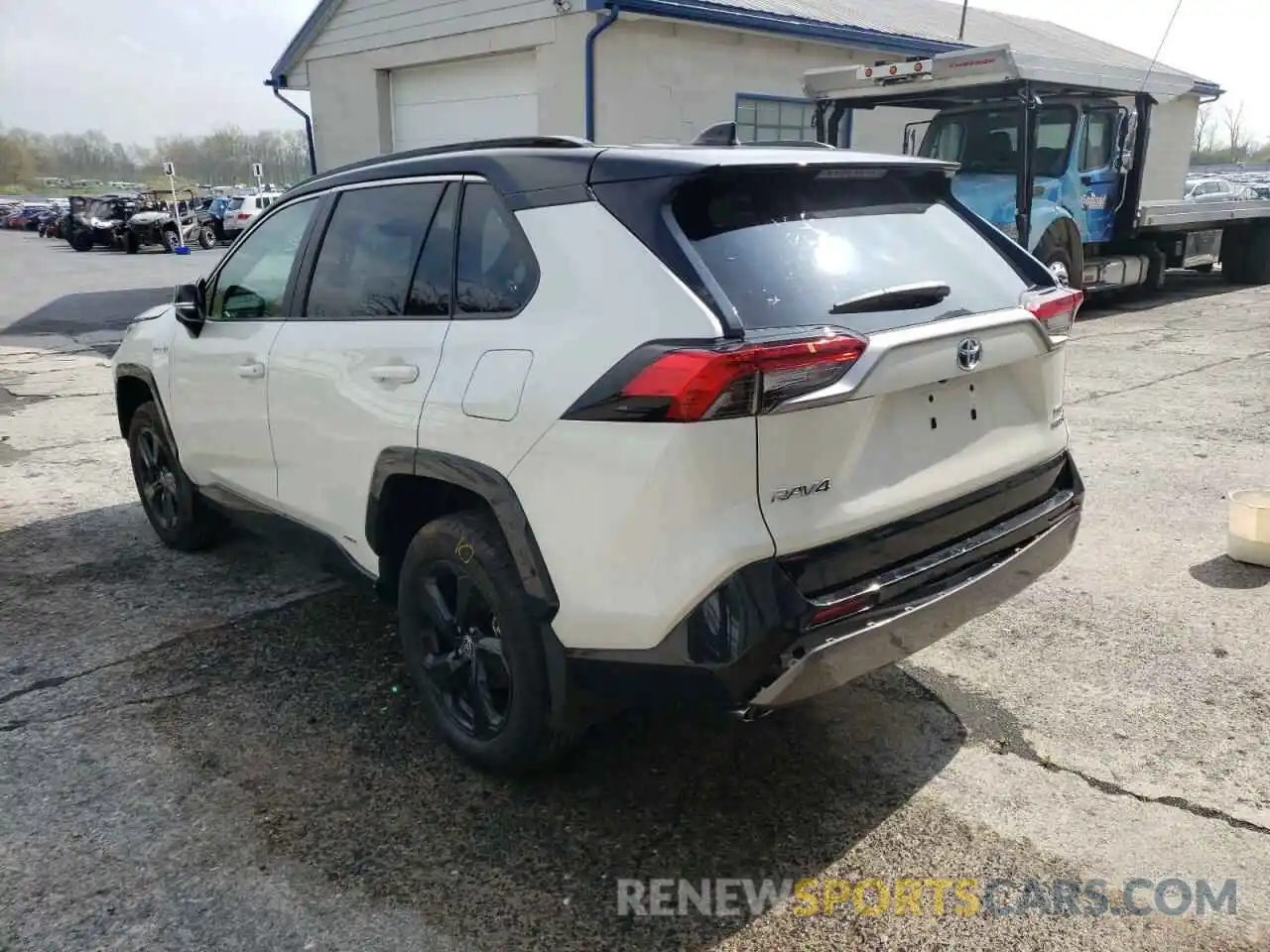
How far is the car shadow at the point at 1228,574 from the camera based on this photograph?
435 centimetres

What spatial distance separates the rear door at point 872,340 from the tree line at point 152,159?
76138 millimetres

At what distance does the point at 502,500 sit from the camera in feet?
8.79

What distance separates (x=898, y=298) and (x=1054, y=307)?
74 cm

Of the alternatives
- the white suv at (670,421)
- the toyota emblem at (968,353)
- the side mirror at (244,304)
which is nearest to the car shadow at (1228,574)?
the white suv at (670,421)

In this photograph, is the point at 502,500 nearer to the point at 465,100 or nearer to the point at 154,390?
the point at 154,390

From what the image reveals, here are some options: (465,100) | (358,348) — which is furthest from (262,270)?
(465,100)

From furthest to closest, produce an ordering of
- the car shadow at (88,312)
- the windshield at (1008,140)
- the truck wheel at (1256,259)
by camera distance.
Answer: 1. the truck wheel at (1256,259)
2. the car shadow at (88,312)
3. the windshield at (1008,140)

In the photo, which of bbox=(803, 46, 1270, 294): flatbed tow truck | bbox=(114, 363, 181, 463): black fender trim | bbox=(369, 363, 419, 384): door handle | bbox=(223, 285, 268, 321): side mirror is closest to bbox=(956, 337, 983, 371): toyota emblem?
bbox=(369, 363, 419, 384): door handle

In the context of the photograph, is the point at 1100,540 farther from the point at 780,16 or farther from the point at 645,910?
the point at 780,16

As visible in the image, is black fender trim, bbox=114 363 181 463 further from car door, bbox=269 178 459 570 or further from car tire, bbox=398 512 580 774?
car tire, bbox=398 512 580 774

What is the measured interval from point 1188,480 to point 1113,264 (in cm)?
825

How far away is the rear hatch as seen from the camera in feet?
7.75

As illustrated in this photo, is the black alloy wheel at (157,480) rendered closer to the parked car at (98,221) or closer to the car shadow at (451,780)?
the car shadow at (451,780)

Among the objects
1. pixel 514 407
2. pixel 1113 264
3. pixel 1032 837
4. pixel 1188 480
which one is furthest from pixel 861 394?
pixel 1113 264
